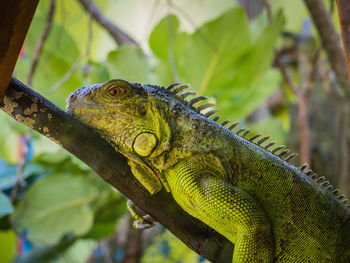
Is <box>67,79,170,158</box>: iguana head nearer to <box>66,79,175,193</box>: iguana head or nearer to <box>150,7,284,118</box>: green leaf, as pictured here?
<box>66,79,175,193</box>: iguana head

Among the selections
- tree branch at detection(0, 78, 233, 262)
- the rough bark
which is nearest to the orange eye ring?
tree branch at detection(0, 78, 233, 262)

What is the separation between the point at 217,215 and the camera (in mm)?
1175

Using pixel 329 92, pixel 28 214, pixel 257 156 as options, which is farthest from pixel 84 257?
pixel 329 92

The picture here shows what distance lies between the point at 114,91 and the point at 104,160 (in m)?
0.28

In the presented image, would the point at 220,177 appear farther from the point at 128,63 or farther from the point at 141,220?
the point at 128,63

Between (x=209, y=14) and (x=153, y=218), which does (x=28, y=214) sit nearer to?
(x=153, y=218)

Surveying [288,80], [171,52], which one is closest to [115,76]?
[171,52]

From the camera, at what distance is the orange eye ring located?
1.29m

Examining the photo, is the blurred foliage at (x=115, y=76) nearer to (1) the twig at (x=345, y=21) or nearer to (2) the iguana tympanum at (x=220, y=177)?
(2) the iguana tympanum at (x=220, y=177)

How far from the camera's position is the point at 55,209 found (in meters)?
2.66

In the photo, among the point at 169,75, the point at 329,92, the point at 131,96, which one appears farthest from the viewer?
the point at 329,92

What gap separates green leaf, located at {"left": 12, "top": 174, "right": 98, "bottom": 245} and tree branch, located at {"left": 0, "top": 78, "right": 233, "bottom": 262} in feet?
5.19

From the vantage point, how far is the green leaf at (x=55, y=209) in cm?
257

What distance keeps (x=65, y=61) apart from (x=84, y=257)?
239 centimetres
